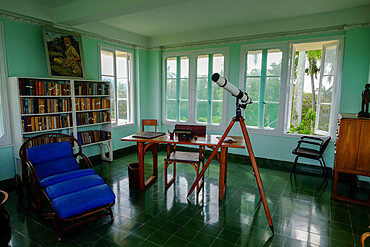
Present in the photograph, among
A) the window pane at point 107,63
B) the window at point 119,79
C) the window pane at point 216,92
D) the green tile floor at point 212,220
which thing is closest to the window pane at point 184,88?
the window pane at point 216,92

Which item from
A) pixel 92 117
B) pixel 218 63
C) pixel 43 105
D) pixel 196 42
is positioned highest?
pixel 196 42

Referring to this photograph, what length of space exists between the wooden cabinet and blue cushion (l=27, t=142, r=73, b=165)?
4240 millimetres

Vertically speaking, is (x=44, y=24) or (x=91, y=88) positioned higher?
(x=44, y=24)

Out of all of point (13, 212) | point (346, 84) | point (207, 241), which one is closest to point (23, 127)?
point (13, 212)

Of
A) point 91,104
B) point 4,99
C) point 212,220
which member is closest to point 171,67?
point 91,104

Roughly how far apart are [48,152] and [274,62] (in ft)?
15.5

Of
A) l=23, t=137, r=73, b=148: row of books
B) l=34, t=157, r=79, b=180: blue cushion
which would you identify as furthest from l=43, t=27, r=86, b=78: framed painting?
l=34, t=157, r=79, b=180: blue cushion

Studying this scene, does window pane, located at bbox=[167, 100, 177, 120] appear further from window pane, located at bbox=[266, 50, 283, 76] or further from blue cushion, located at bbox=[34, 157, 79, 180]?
blue cushion, located at bbox=[34, 157, 79, 180]

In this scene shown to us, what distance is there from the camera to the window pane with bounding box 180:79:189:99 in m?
6.22

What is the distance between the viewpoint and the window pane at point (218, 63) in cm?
571

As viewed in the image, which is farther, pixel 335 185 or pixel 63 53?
pixel 63 53

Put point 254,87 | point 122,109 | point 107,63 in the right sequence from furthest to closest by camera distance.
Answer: point 122,109, point 107,63, point 254,87

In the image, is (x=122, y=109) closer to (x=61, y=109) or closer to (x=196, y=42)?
(x=61, y=109)

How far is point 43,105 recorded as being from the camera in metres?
4.05
